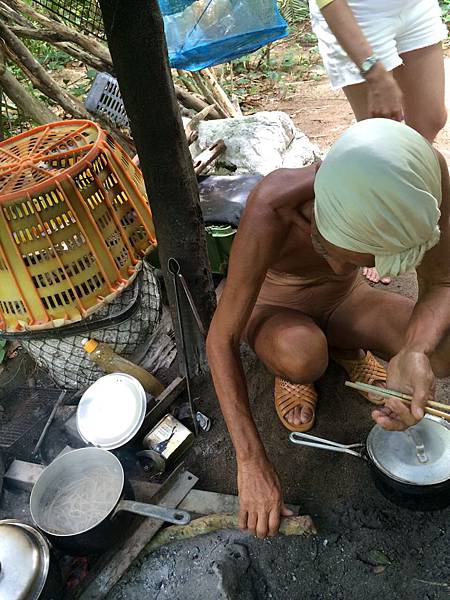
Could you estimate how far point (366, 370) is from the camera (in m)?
2.45

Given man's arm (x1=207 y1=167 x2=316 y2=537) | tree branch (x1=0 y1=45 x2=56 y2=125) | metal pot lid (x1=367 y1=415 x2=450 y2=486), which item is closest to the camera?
metal pot lid (x1=367 y1=415 x2=450 y2=486)

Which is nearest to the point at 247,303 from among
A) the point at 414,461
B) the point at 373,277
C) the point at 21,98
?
the point at 414,461

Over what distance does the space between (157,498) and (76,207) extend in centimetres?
131

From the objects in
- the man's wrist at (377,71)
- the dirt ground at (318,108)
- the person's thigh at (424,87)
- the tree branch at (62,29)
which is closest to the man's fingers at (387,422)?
the man's wrist at (377,71)

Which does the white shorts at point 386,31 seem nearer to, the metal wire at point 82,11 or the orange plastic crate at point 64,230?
the metal wire at point 82,11

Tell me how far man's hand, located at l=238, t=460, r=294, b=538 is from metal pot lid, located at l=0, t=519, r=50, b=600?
0.66 metres

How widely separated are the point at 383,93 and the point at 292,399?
4.89 feet

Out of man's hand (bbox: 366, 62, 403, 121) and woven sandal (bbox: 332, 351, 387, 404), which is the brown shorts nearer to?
woven sandal (bbox: 332, 351, 387, 404)

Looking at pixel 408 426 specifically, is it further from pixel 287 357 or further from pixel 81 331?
pixel 81 331

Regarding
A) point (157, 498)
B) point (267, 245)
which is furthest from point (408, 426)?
point (157, 498)

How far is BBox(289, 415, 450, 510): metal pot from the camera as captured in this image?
167cm

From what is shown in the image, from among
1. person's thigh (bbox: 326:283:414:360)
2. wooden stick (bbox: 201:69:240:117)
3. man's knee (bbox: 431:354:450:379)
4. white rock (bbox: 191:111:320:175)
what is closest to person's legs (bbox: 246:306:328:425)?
person's thigh (bbox: 326:283:414:360)

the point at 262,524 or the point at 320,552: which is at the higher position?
the point at 262,524

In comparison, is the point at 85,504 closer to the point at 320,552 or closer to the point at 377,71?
the point at 320,552
